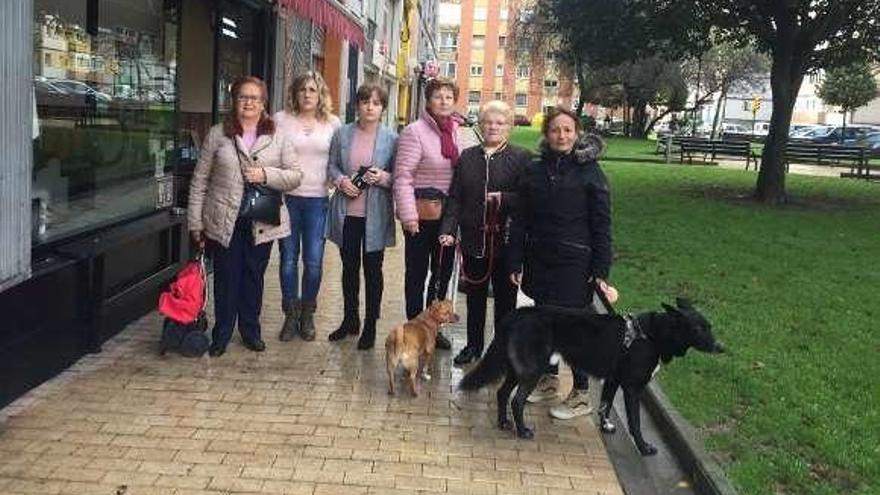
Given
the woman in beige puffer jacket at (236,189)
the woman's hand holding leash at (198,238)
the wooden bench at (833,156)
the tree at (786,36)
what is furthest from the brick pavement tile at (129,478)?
the wooden bench at (833,156)

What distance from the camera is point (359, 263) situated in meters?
6.31

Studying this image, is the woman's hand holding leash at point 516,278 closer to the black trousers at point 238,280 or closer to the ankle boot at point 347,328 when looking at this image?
the ankle boot at point 347,328

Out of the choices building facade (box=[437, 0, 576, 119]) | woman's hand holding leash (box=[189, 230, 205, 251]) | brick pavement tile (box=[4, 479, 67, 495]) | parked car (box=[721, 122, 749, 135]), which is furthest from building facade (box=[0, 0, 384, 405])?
building facade (box=[437, 0, 576, 119])

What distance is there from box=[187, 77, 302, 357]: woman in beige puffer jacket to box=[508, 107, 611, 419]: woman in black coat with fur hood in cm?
165

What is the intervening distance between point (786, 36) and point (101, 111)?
13.1 m

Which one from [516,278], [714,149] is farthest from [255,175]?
[714,149]

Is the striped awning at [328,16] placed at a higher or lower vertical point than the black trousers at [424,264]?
higher

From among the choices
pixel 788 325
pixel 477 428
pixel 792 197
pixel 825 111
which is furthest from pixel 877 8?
pixel 825 111

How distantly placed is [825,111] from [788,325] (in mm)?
80776

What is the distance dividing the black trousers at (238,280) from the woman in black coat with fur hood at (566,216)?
6.08 ft

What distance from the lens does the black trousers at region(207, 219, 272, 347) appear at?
5.89 m

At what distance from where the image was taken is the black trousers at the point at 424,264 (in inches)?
235

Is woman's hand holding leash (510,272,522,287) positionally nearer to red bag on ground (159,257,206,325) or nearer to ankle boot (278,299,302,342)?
ankle boot (278,299,302,342)

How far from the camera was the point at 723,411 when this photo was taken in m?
5.27
